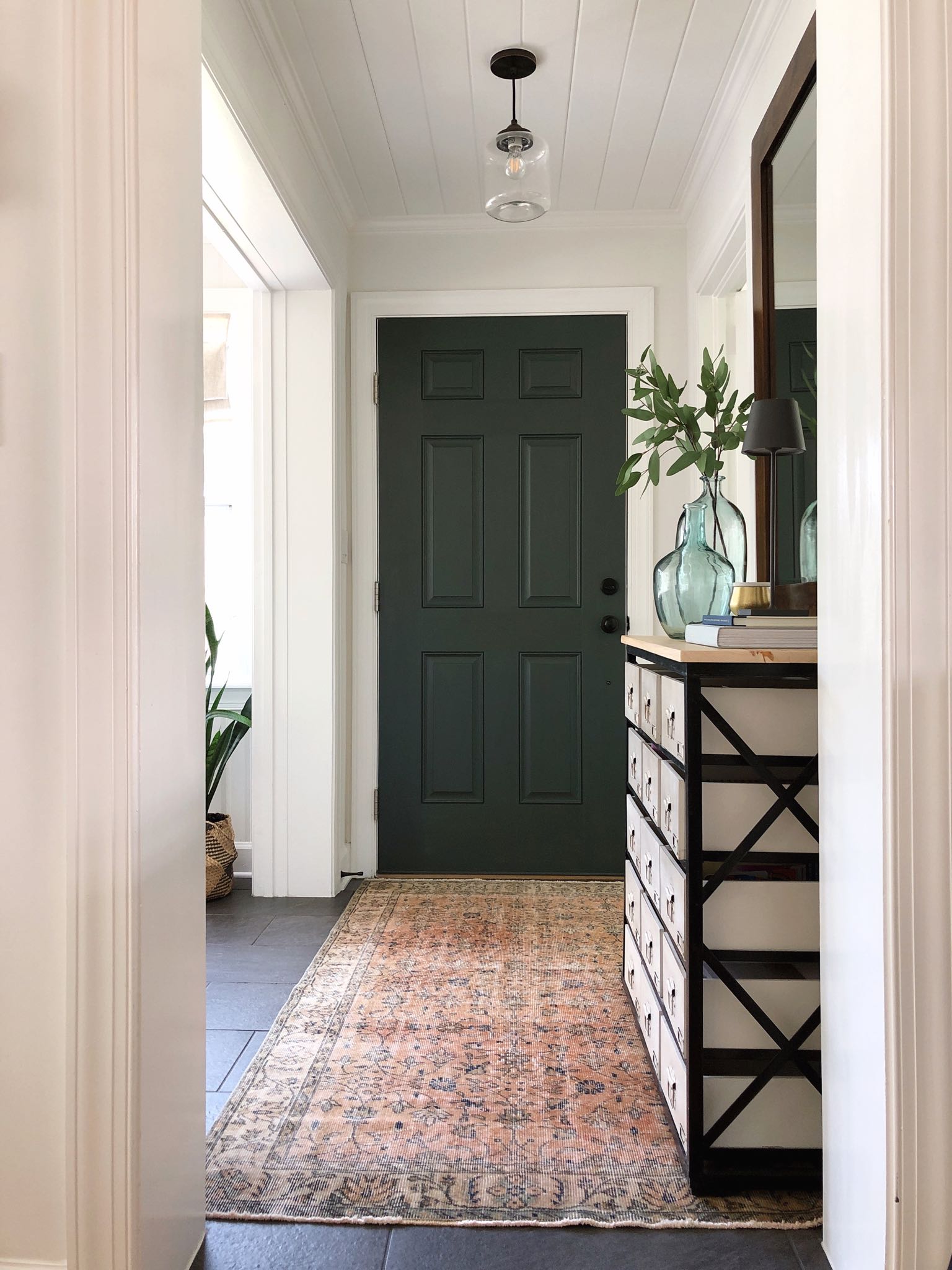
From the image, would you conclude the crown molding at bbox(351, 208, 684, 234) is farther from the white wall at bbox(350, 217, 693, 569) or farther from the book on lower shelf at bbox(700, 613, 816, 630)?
the book on lower shelf at bbox(700, 613, 816, 630)

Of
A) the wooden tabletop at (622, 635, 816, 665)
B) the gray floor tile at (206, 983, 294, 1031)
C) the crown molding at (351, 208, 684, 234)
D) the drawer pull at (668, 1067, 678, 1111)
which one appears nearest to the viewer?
the wooden tabletop at (622, 635, 816, 665)

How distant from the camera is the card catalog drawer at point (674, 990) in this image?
1528 millimetres

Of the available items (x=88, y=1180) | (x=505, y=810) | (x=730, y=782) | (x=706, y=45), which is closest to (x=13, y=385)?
(x=88, y=1180)

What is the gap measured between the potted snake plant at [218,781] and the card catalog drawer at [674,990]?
1.81 m

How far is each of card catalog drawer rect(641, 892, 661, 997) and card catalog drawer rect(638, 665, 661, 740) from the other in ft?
1.15

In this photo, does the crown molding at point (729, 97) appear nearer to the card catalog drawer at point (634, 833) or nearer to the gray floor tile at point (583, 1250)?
the card catalog drawer at point (634, 833)

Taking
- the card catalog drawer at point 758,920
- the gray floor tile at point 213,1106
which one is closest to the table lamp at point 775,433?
the card catalog drawer at point 758,920

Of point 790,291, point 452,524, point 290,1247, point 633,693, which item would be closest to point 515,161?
point 790,291

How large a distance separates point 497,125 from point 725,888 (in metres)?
2.35

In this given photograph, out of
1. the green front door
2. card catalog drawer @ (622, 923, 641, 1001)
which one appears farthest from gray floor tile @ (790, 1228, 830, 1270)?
the green front door

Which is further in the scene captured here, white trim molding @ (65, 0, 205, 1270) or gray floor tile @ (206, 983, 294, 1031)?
gray floor tile @ (206, 983, 294, 1031)

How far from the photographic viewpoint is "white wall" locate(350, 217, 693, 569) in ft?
11.1

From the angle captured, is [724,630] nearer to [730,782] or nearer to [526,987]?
[730,782]

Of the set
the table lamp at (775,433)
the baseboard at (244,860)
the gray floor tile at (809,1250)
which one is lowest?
the gray floor tile at (809,1250)
